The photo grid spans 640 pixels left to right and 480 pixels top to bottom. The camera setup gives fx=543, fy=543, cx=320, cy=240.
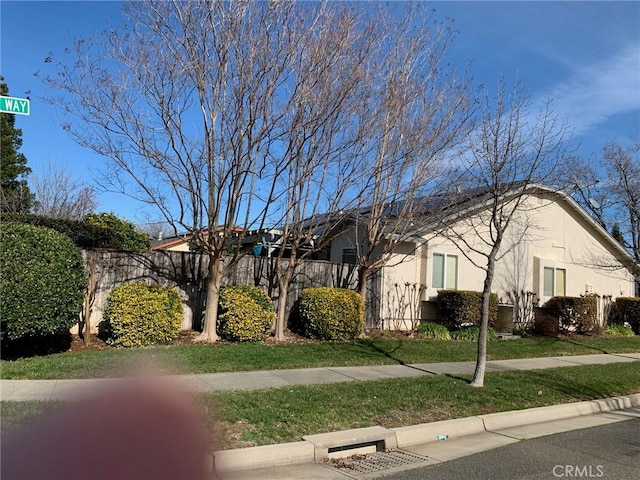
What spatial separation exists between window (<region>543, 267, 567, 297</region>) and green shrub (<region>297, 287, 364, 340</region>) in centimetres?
1009

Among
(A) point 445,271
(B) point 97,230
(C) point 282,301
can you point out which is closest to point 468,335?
(A) point 445,271

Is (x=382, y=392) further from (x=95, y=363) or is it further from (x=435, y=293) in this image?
(x=435, y=293)

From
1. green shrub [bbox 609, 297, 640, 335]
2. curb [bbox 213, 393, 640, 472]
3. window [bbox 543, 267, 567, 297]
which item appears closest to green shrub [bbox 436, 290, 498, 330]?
window [bbox 543, 267, 567, 297]

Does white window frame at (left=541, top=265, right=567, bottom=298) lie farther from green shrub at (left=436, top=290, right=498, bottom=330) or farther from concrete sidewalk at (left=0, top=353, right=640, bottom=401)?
concrete sidewalk at (left=0, top=353, right=640, bottom=401)

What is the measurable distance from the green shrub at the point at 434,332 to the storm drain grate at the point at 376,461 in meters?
9.59

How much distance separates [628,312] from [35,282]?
21.9m

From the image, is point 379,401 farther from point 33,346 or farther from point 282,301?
point 33,346

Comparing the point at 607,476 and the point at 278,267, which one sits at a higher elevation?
the point at 278,267

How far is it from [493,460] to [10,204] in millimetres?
24662

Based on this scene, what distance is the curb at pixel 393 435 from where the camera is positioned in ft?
17.8

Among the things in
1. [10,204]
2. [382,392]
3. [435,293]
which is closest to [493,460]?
[382,392]

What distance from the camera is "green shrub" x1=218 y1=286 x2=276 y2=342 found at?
39.4ft

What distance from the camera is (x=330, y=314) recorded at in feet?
44.0

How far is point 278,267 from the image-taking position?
13781 millimetres
